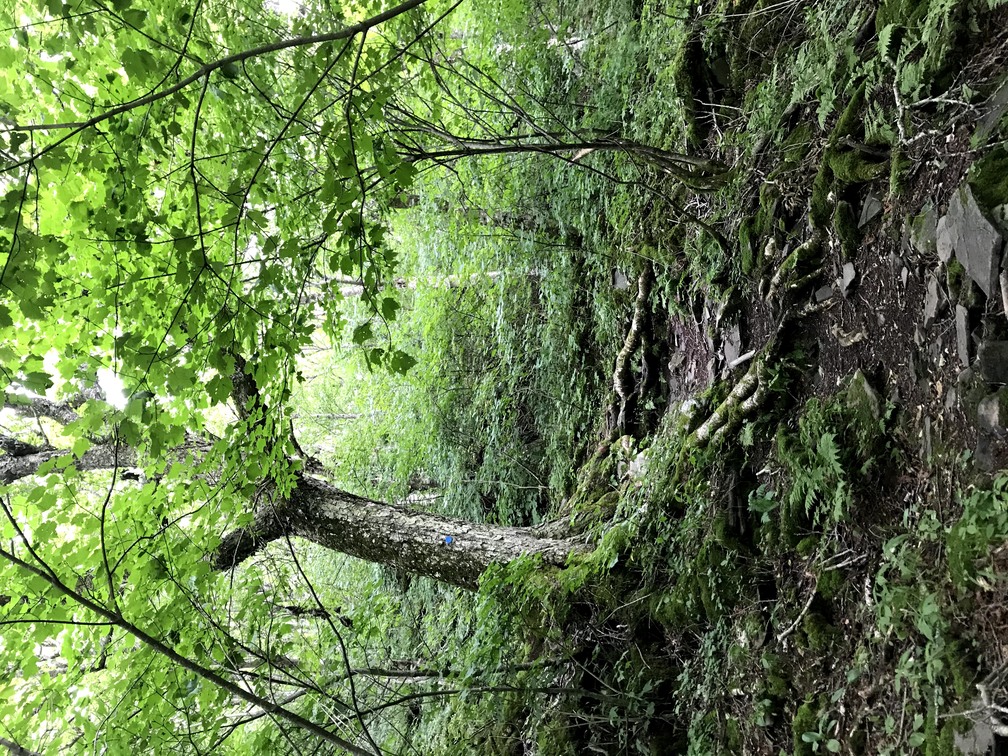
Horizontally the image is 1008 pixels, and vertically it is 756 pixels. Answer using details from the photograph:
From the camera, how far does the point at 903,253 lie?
233 centimetres

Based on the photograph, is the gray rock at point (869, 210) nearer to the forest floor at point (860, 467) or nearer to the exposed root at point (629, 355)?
the forest floor at point (860, 467)

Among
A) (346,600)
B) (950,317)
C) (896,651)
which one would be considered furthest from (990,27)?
(346,600)

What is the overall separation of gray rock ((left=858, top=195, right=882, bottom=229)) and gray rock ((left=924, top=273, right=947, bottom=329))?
17.0 inches

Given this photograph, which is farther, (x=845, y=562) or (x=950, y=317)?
(x=845, y=562)

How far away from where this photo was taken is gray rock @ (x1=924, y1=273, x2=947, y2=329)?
214 centimetres

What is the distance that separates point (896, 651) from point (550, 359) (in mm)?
3727

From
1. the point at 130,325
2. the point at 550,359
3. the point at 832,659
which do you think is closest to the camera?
the point at 832,659

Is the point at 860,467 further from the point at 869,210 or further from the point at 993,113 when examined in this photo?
the point at 993,113

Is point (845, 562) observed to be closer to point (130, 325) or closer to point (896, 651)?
point (896, 651)

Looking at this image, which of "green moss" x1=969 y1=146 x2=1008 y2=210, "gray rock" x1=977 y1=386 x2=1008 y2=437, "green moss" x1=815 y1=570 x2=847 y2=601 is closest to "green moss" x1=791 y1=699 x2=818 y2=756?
"green moss" x1=815 y1=570 x2=847 y2=601

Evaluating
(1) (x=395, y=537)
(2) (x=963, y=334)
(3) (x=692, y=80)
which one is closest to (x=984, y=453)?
(2) (x=963, y=334)

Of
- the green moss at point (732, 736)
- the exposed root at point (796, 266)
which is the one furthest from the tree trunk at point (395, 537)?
the exposed root at point (796, 266)

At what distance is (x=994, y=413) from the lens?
73.9 inches

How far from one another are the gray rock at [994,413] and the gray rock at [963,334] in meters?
0.15
